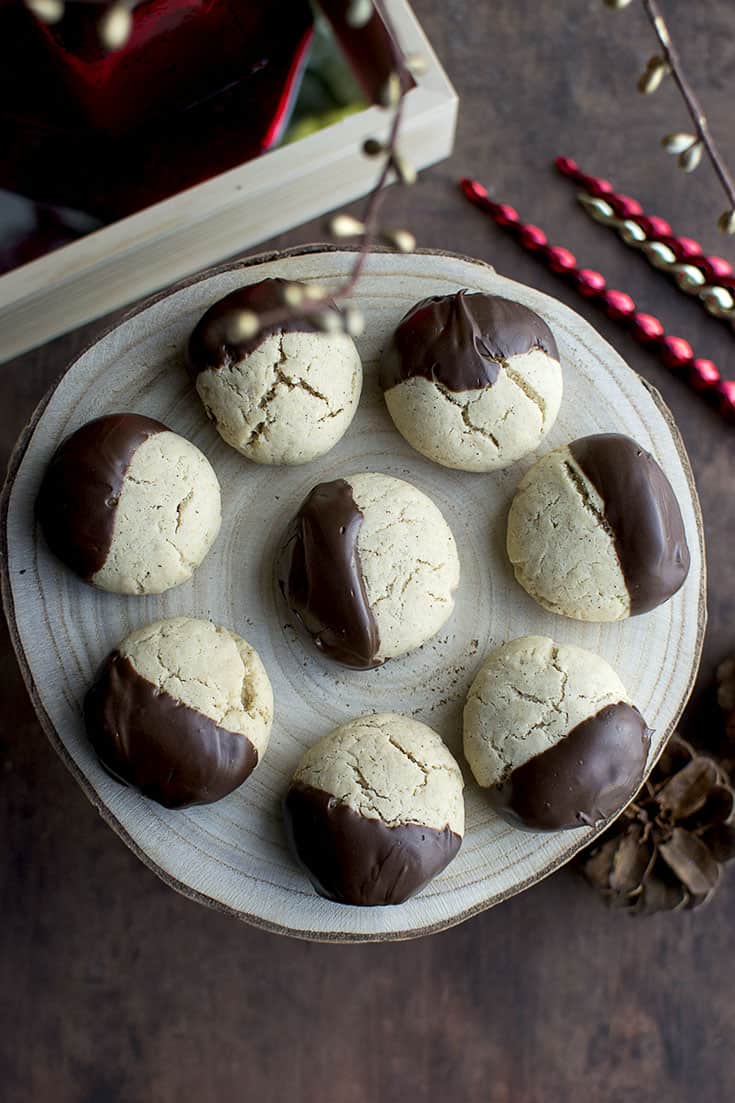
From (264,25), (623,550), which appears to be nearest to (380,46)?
(264,25)

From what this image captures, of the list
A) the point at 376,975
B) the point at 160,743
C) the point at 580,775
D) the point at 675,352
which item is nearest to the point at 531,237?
the point at 675,352

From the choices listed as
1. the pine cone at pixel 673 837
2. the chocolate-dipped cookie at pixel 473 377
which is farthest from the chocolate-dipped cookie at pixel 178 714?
the pine cone at pixel 673 837

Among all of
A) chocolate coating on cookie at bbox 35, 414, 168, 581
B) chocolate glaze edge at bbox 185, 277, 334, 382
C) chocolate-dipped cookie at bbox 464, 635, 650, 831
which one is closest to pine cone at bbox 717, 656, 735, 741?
chocolate-dipped cookie at bbox 464, 635, 650, 831

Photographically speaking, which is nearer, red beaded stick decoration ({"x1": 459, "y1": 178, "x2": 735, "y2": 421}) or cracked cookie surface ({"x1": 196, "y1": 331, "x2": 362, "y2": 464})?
cracked cookie surface ({"x1": 196, "y1": 331, "x2": 362, "y2": 464})

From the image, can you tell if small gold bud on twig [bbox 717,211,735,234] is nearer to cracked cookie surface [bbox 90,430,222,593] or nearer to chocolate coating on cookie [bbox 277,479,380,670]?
chocolate coating on cookie [bbox 277,479,380,670]

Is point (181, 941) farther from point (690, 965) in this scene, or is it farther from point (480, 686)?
point (690, 965)
